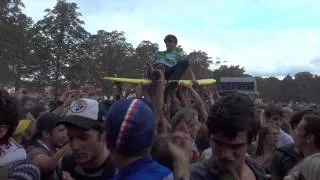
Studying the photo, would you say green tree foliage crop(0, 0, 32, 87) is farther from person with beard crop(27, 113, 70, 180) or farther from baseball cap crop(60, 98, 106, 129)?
baseball cap crop(60, 98, 106, 129)

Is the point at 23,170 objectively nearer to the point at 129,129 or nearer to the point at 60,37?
the point at 129,129

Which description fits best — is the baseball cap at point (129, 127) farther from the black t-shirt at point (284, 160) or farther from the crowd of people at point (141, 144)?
the black t-shirt at point (284, 160)

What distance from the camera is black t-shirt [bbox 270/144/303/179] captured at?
14.5 feet

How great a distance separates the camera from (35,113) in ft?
23.6

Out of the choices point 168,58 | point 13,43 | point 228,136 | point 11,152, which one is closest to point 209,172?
point 228,136

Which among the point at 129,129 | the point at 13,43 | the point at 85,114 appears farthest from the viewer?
the point at 13,43

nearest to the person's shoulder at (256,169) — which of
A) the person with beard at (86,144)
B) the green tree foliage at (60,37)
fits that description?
the person with beard at (86,144)

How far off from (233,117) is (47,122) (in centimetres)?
251

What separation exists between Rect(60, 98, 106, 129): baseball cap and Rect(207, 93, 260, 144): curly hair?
3.12 feet

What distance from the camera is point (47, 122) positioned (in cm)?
464

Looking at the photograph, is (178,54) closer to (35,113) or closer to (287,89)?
(35,113)

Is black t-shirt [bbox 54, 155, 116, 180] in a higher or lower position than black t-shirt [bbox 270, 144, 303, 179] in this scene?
higher

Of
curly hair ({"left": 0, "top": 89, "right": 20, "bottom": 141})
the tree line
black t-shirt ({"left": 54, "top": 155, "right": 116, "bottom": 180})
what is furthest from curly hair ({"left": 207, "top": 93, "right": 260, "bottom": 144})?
the tree line

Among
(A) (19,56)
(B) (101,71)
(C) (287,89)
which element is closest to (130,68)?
(B) (101,71)
